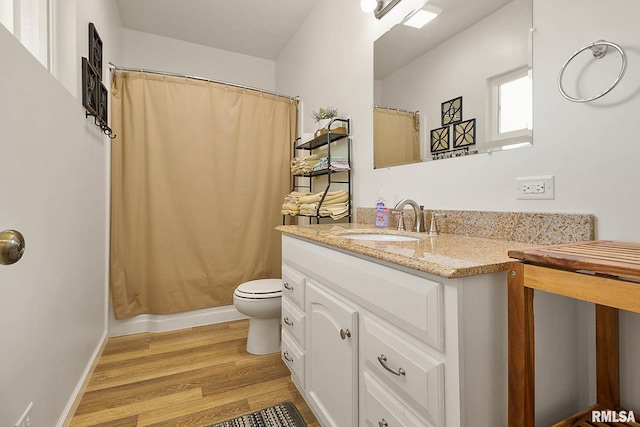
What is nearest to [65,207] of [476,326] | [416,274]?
[416,274]

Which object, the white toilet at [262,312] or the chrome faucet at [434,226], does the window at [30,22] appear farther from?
the chrome faucet at [434,226]

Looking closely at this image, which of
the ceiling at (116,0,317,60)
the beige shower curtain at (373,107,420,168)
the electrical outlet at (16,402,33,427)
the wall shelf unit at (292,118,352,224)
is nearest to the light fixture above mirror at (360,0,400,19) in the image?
the beige shower curtain at (373,107,420,168)

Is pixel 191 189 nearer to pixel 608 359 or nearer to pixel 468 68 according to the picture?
pixel 468 68

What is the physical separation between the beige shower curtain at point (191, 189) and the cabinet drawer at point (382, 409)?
183cm

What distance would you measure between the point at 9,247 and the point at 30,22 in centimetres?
118

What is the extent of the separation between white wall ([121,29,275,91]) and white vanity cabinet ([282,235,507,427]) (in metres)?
2.61

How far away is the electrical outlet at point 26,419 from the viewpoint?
91 centimetres

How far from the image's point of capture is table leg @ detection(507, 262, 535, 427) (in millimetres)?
650

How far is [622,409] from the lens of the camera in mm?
822

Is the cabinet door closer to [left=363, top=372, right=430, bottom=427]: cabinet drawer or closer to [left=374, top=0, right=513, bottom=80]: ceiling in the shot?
[left=363, top=372, right=430, bottom=427]: cabinet drawer

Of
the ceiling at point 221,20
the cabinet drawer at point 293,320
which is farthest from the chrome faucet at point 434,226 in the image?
the ceiling at point 221,20

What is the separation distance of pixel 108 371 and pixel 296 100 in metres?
2.42

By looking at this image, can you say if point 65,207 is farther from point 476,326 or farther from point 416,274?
point 476,326

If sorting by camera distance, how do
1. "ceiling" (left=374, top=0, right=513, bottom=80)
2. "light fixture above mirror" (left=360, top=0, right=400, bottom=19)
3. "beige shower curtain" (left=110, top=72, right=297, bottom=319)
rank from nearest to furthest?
"ceiling" (left=374, top=0, right=513, bottom=80) → "light fixture above mirror" (left=360, top=0, right=400, bottom=19) → "beige shower curtain" (left=110, top=72, right=297, bottom=319)
